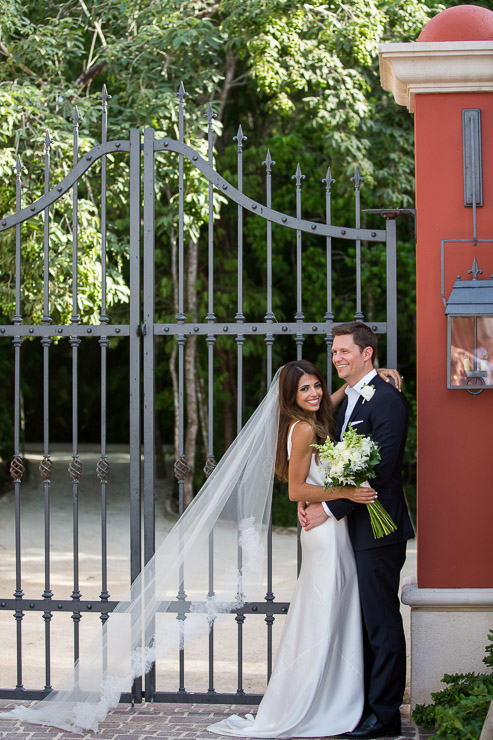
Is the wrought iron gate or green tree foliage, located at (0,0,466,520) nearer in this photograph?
the wrought iron gate

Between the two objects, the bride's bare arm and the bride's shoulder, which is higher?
the bride's shoulder

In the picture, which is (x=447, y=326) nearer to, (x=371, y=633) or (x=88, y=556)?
(x=371, y=633)

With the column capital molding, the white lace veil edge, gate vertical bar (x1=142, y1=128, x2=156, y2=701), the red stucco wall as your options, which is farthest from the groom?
the column capital molding

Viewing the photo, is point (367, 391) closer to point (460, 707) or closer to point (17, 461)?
point (460, 707)

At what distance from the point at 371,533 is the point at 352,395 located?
2.04 ft

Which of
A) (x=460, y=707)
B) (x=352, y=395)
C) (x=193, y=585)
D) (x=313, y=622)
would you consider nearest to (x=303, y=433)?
(x=352, y=395)

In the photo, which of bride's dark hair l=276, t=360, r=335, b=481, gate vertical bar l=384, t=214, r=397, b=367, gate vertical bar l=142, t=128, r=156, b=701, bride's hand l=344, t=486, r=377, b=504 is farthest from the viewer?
gate vertical bar l=142, t=128, r=156, b=701

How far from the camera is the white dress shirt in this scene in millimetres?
4066

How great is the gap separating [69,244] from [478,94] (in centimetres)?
537

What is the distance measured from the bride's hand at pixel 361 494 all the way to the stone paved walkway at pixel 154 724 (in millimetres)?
1059

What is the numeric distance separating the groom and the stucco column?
0.18 m

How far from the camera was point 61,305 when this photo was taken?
27.9ft

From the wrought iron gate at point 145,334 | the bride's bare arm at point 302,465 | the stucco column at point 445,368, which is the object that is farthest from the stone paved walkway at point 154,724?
the bride's bare arm at point 302,465

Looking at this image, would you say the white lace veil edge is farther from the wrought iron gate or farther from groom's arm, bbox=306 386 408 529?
groom's arm, bbox=306 386 408 529
